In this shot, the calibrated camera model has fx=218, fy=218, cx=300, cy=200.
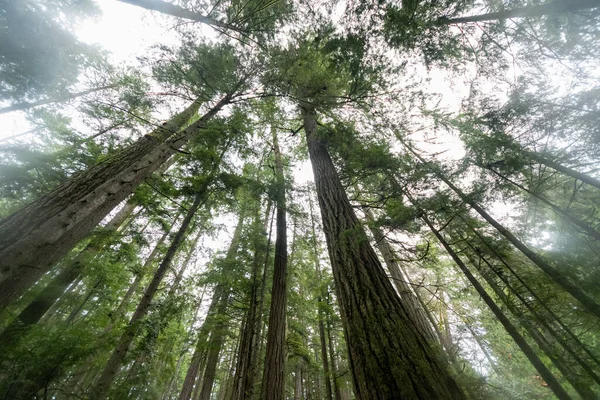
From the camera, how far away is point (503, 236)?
528cm

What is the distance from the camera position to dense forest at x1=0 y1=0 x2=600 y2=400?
2854 millimetres

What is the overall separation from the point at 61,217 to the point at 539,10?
25.7ft

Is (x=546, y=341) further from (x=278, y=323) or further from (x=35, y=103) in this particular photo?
(x=35, y=103)

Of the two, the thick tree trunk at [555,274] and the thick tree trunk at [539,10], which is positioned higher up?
the thick tree trunk at [539,10]

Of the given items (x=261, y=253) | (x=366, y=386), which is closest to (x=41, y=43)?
(x=261, y=253)

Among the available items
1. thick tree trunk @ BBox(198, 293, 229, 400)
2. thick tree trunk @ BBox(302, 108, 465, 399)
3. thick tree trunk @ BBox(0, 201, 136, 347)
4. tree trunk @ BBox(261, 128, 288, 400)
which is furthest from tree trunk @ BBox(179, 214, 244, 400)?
thick tree trunk @ BBox(302, 108, 465, 399)

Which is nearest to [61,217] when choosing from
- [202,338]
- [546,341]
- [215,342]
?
[202,338]

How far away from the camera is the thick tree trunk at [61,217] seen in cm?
237

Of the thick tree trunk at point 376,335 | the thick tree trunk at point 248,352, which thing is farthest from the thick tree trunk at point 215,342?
the thick tree trunk at point 376,335

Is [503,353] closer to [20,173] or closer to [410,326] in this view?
[410,326]

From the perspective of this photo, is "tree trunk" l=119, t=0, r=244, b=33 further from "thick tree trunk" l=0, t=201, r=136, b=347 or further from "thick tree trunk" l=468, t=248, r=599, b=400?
"thick tree trunk" l=468, t=248, r=599, b=400

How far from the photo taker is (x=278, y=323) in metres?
5.18

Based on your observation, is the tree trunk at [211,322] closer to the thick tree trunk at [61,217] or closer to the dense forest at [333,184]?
the dense forest at [333,184]

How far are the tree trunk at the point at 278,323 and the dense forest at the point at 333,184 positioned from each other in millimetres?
42
